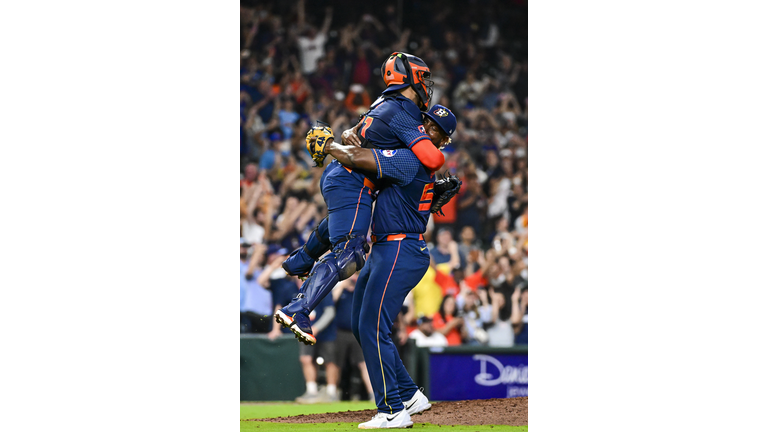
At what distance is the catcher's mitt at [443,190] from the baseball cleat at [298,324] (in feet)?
4.58

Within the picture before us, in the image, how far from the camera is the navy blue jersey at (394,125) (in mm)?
4735

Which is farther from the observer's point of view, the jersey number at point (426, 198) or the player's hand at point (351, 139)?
the jersey number at point (426, 198)

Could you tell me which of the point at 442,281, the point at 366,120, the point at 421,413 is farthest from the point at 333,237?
the point at 442,281

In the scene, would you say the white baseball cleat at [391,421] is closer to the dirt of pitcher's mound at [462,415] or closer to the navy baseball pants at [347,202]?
the dirt of pitcher's mound at [462,415]

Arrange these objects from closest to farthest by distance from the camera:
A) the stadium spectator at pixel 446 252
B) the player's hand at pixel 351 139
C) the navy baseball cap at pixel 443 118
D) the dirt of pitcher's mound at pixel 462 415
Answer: the player's hand at pixel 351 139 → the navy baseball cap at pixel 443 118 → the dirt of pitcher's mound at pixel 462 415 → the stadium spectator at pixel 446 252

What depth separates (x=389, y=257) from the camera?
4.83 meters

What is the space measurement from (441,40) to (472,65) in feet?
2.52

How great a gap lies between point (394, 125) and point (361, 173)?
42cm

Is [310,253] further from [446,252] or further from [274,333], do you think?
[446,252]

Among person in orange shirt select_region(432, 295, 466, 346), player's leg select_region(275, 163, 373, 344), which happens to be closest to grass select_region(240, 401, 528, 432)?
player's leg select_region(275, 163, 373, 344)

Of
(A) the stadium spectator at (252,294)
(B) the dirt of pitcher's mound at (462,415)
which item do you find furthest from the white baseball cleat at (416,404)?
(A) the stadium spectator at (252,294)

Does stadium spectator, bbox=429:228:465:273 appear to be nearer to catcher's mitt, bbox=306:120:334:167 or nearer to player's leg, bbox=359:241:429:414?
player's leg, bbox=359:241:429:414

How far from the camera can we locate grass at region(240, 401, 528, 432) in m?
5.08

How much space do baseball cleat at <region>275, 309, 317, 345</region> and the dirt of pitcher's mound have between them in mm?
1521
